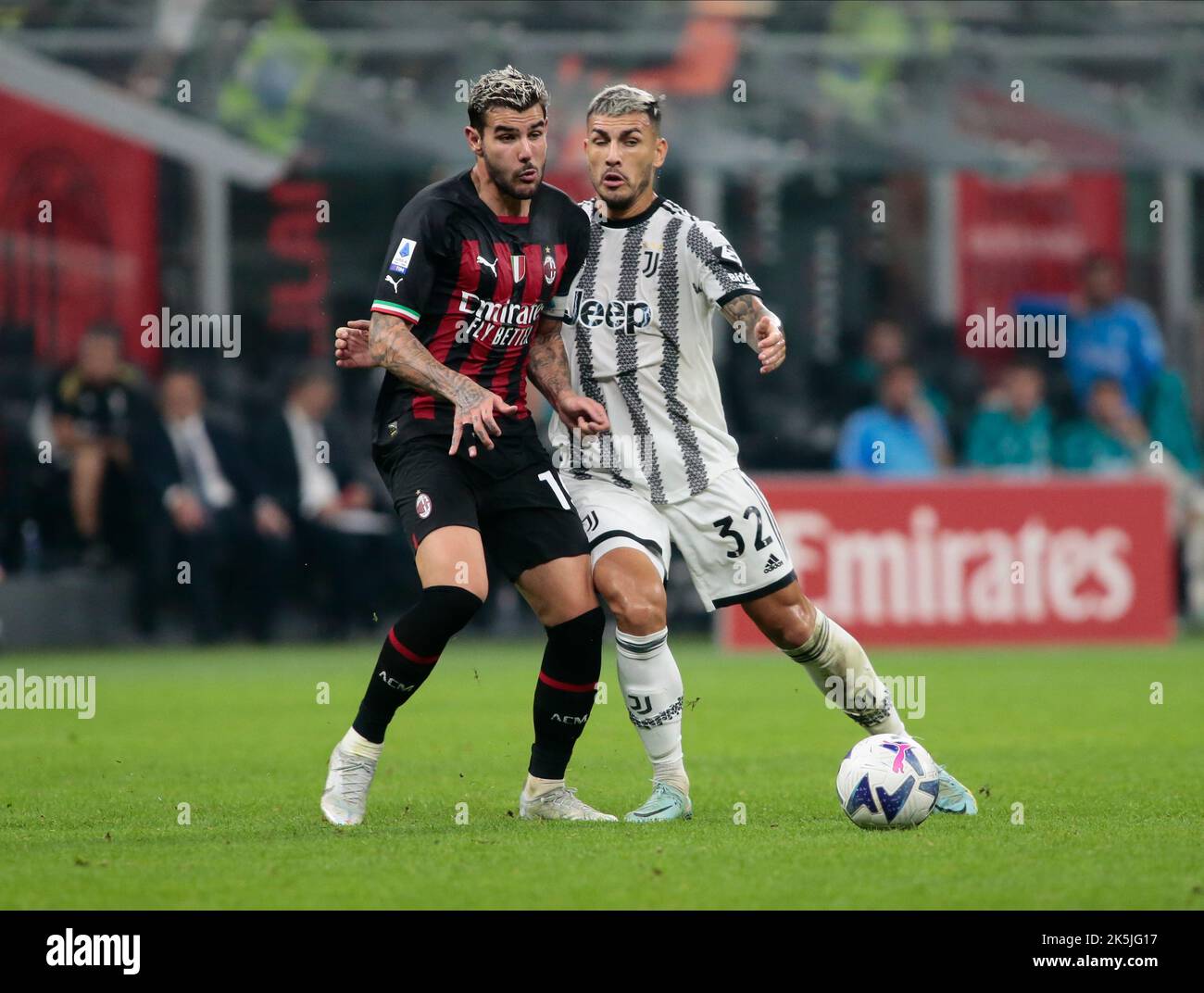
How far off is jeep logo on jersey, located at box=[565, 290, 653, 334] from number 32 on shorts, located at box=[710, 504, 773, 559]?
28.8 inches

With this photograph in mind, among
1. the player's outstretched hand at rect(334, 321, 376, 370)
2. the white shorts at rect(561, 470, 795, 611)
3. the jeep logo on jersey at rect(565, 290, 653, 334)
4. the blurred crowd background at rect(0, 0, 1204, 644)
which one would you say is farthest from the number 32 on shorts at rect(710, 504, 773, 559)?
the blurred crowd background at rect(0, 0, 1204, 644)

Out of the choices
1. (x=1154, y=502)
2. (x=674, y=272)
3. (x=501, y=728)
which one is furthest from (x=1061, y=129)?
(x=674, y=272)

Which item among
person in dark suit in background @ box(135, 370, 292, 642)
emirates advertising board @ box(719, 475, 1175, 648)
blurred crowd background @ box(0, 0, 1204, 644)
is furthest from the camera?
blurred crowd background @ box(0, 0, 1204, 644)

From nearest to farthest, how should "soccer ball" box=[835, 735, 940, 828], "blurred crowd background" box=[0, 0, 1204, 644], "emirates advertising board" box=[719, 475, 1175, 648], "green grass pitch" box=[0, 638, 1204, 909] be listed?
"green grass pitch" box=[0, 638, 1204, 909] < "soccer ball" box=[835, 735, 940, 828] < "emirates advertising board" box=[719, 475, 1175, 648] < "blurred crowd background" box=[0, 0, 1204, 644]

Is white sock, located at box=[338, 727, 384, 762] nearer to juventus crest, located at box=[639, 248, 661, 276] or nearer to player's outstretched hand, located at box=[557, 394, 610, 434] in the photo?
player's outstretched hand, located at box=[557, 394, 610, 434]

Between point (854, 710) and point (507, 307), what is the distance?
1825mm

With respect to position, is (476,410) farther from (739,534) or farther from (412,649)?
(739,534)

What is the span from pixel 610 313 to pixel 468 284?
62 cm

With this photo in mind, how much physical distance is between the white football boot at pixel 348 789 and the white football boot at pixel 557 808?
0.58m

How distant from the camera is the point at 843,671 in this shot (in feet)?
22.9

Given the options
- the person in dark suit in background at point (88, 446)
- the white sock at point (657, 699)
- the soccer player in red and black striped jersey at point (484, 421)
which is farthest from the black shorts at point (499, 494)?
the person in dark suit in background at point (88, 446)

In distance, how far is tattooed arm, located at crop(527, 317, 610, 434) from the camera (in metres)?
6.77

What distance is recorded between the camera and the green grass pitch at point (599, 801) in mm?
5305
